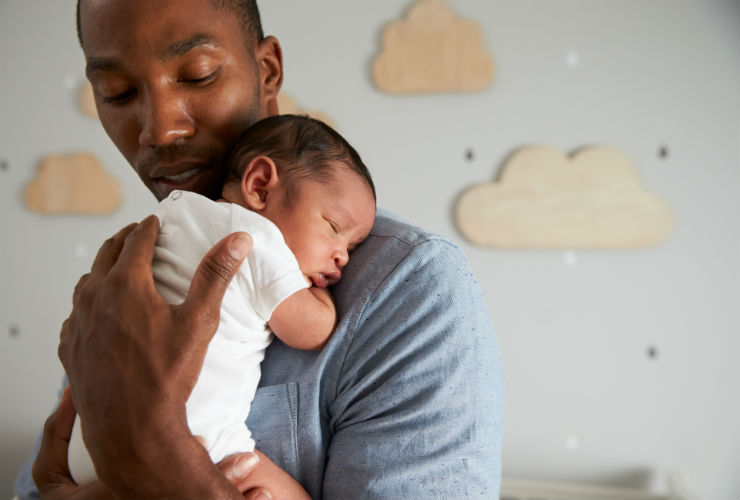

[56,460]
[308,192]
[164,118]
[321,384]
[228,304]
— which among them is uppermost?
[164,118]

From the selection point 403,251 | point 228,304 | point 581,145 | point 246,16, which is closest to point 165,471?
point 228,304

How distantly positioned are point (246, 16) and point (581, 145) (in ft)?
4.52

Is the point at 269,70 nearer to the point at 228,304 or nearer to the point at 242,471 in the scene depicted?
the point at 228,304

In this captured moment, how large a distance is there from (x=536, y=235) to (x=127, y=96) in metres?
1.47

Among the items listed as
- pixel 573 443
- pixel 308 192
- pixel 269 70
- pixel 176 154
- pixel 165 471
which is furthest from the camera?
pixel 573 443

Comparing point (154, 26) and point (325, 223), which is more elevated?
point (154, 26)

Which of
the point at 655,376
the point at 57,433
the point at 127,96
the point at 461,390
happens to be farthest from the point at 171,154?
the point at 655,376

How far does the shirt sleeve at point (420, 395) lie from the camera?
641 mm

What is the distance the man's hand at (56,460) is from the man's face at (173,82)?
40cm

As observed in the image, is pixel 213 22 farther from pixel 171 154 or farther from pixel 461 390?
pixel 461 390

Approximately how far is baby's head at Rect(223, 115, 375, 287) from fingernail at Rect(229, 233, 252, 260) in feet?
0.42

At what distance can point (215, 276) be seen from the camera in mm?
645

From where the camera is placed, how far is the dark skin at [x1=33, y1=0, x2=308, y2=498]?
619 mm

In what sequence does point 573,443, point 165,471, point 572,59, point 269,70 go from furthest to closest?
point 573,443 → point 572,59 → point 269,70 → point 165,471
